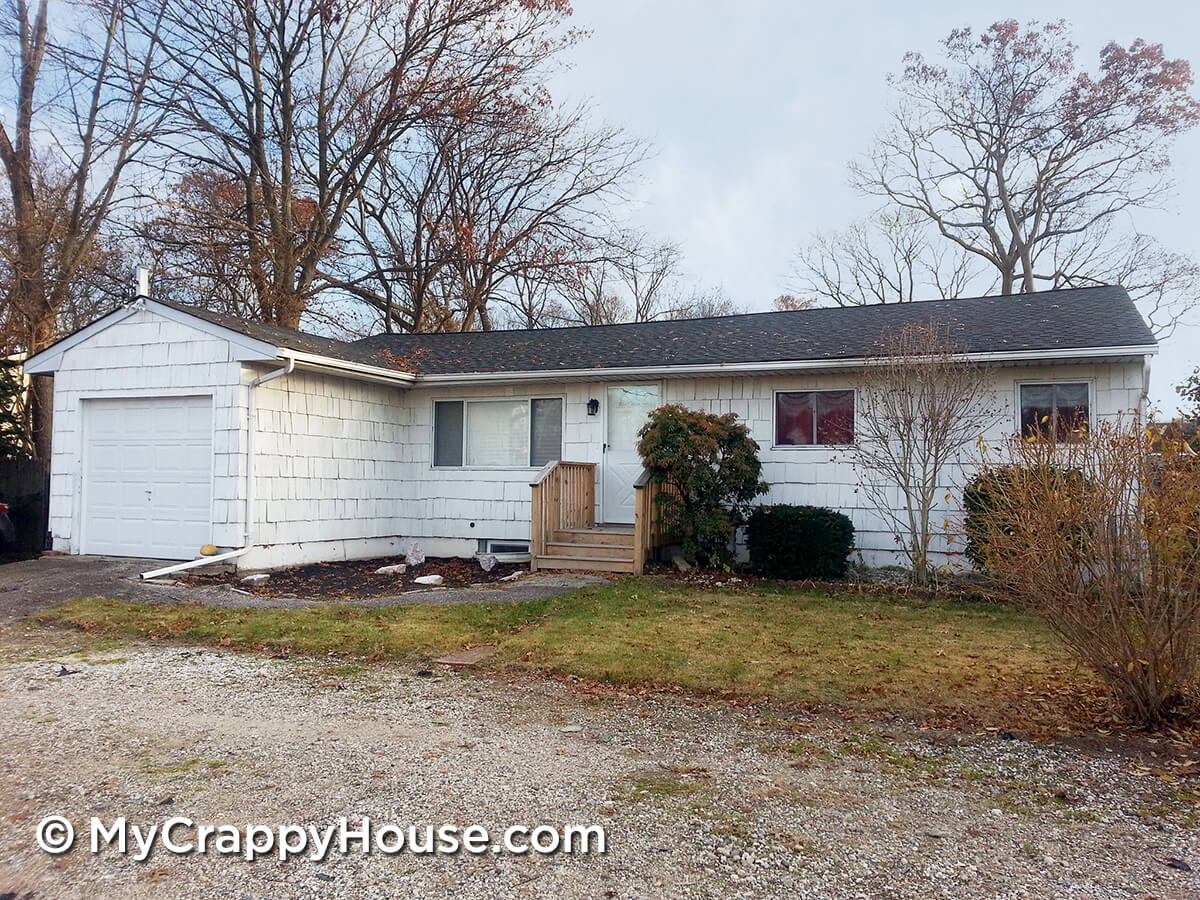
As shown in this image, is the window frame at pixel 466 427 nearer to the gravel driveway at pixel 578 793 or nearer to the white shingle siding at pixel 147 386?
the white shingle siding at pixel 147 386

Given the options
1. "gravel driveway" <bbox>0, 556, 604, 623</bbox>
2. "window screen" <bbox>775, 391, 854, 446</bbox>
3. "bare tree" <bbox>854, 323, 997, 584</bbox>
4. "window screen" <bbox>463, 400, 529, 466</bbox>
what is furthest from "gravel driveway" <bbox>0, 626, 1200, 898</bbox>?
"window screen" <bbox>463, 400, 529, 466</bbox>

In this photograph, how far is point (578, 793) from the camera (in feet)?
13.0

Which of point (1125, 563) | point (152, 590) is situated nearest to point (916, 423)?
point (1125, 563)

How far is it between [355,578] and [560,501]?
9.95 ft

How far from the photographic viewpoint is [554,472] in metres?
12.0

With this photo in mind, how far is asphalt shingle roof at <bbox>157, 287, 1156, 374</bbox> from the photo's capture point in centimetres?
1099

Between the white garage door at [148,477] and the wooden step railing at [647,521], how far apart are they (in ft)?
19.0

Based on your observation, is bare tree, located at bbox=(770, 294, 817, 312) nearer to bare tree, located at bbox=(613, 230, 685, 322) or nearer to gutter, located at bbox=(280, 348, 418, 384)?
bare tree, located at bbox=(613, 230, 685, 322)

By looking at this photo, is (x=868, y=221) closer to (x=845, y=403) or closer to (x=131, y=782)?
(x=845, y=403)

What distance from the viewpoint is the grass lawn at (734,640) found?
Answer: 18.9ft

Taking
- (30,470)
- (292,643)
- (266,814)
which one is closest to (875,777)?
(266,814)

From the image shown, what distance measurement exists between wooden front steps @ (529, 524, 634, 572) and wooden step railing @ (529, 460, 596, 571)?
0.28 ft

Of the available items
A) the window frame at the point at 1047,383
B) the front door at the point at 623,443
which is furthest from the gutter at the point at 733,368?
the window frame at the point at 1047,383

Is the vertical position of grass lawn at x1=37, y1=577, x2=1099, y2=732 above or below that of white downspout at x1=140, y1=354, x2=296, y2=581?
below
